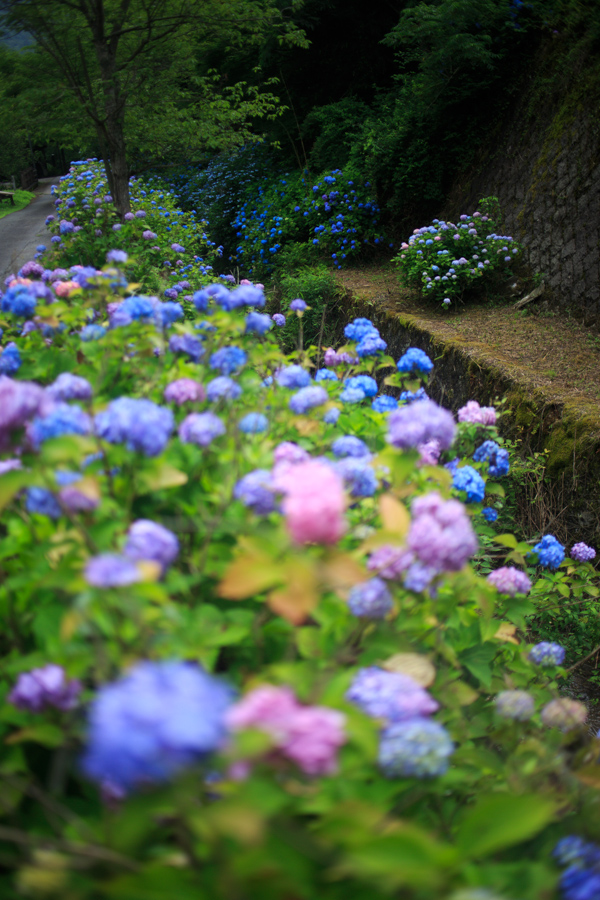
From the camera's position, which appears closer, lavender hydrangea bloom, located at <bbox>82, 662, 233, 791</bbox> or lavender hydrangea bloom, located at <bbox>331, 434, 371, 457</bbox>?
Answer: lavender hydrangea bloom, located at <bbox>82, 662, 233, 791</bbox>

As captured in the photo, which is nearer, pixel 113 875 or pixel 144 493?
pixel 113 875

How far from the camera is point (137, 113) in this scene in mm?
5672

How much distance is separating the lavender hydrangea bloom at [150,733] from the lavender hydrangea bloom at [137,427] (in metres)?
0.47

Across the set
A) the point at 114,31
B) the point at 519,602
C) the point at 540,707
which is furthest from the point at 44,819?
the point at 114,31

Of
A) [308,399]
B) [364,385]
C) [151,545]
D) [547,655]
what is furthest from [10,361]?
[547,655]

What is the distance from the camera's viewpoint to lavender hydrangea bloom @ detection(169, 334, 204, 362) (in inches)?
56.4

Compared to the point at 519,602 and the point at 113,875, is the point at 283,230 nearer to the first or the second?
the point at 519,602

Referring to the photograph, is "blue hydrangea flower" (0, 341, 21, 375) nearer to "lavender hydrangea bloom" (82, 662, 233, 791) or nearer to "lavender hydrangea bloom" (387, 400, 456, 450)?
"lavender hydrangea bloom" (387, 400, 456, 450)

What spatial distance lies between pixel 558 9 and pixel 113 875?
7608 millimetres

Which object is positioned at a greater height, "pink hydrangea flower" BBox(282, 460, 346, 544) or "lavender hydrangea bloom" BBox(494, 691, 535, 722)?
"pink hydrangea flower" BBox(282, 460, 346, 544)

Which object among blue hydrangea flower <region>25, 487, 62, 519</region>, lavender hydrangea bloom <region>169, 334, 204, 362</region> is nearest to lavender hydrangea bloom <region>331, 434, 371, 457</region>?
lavender hydrangea bloom <region>169, 334, 204, 362</region>

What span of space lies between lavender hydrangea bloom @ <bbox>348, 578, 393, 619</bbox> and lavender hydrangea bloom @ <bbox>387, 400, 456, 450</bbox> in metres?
0.31

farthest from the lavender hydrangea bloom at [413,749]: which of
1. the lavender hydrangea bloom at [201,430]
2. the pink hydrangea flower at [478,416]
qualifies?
the pink hydrangea flower at [478,416]

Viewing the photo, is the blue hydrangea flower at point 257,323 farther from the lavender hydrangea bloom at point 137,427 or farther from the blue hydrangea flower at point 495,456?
the blue hydrangea flower at point 495,456
